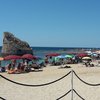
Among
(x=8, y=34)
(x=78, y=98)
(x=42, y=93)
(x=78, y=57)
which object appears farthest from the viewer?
(x=8, y=34)

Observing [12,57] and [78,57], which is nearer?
[12,57]

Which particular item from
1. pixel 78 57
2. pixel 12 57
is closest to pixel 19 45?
pixel 78 57

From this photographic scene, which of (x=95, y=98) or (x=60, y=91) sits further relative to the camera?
(x=60, y=91)

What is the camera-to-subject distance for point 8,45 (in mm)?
87438

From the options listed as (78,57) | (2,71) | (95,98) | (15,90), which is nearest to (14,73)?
(2,71)

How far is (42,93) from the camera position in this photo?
46.5 ft

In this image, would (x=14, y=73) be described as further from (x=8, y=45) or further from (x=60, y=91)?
(x=8, y=45)

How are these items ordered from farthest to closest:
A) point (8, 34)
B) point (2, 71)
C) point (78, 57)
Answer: point (8, 34) → point (78, 57) → point (2, 71)

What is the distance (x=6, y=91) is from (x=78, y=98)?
3.74 m

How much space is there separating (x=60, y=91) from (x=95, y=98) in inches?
87.1

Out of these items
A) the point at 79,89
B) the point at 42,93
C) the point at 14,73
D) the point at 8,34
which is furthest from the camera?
the point at 8,34

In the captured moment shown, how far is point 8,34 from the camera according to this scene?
87.4m

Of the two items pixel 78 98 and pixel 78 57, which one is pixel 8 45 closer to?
pixel 78 57

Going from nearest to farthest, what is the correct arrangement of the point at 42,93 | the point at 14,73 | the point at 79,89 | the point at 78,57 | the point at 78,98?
the point at 78,98, the point at 42,93, the point at 79,89, the point at 14,73, the point at 78,57
